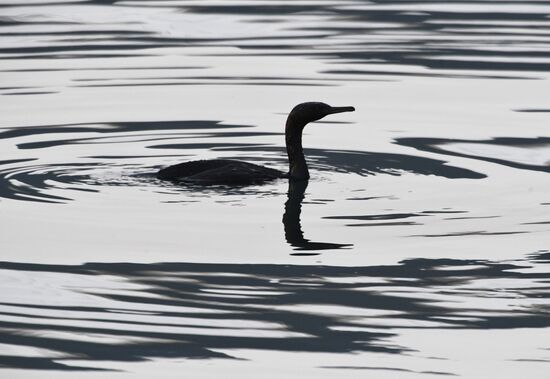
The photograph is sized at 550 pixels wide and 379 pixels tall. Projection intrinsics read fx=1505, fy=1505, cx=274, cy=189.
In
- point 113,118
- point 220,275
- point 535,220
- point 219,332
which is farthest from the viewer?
point 113,118

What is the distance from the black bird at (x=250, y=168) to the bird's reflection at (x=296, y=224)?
16 cm

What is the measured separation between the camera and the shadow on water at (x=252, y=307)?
8.03 m

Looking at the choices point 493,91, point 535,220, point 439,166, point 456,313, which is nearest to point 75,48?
point 493,91

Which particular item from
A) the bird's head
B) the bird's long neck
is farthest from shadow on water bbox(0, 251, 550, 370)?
the bird's head

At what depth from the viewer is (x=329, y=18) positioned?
24250 mm

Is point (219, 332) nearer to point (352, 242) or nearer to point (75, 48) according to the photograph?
point (352, 242)

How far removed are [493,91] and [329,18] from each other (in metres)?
7.36

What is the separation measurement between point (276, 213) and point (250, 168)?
34.2 inches

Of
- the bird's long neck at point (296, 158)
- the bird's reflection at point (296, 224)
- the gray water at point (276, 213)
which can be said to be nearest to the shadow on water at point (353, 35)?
the gray water at point (276, 213)

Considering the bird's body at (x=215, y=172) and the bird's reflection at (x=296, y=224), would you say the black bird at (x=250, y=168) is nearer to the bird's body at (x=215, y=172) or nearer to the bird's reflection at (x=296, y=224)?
the bird's body at (x=215, y=172)

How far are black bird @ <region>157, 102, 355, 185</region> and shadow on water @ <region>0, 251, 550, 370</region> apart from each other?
7.83ft

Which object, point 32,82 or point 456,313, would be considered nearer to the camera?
point 456,313

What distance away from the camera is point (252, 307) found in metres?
8.68

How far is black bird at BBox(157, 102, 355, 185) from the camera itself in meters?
12.0
